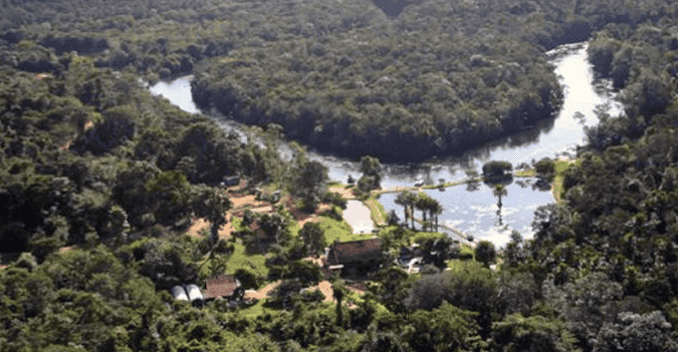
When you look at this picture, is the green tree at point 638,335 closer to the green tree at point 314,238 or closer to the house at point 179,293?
the green tree at point 314,238

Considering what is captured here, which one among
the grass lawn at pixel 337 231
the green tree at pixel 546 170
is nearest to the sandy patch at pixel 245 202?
the grass lawn at pixel 337 231

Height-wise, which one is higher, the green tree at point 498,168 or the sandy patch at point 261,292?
the sandy patch at point 261,292

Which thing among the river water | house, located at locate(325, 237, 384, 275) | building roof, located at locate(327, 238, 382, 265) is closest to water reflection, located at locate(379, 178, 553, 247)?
the river water

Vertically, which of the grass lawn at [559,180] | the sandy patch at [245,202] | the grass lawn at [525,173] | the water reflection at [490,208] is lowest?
the water reflection at [490,208]

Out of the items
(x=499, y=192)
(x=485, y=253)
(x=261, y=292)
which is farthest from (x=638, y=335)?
(x=499, y=192)

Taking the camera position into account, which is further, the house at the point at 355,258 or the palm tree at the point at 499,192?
the palm tree at the point at 499,192

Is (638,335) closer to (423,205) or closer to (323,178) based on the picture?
(423,205)
